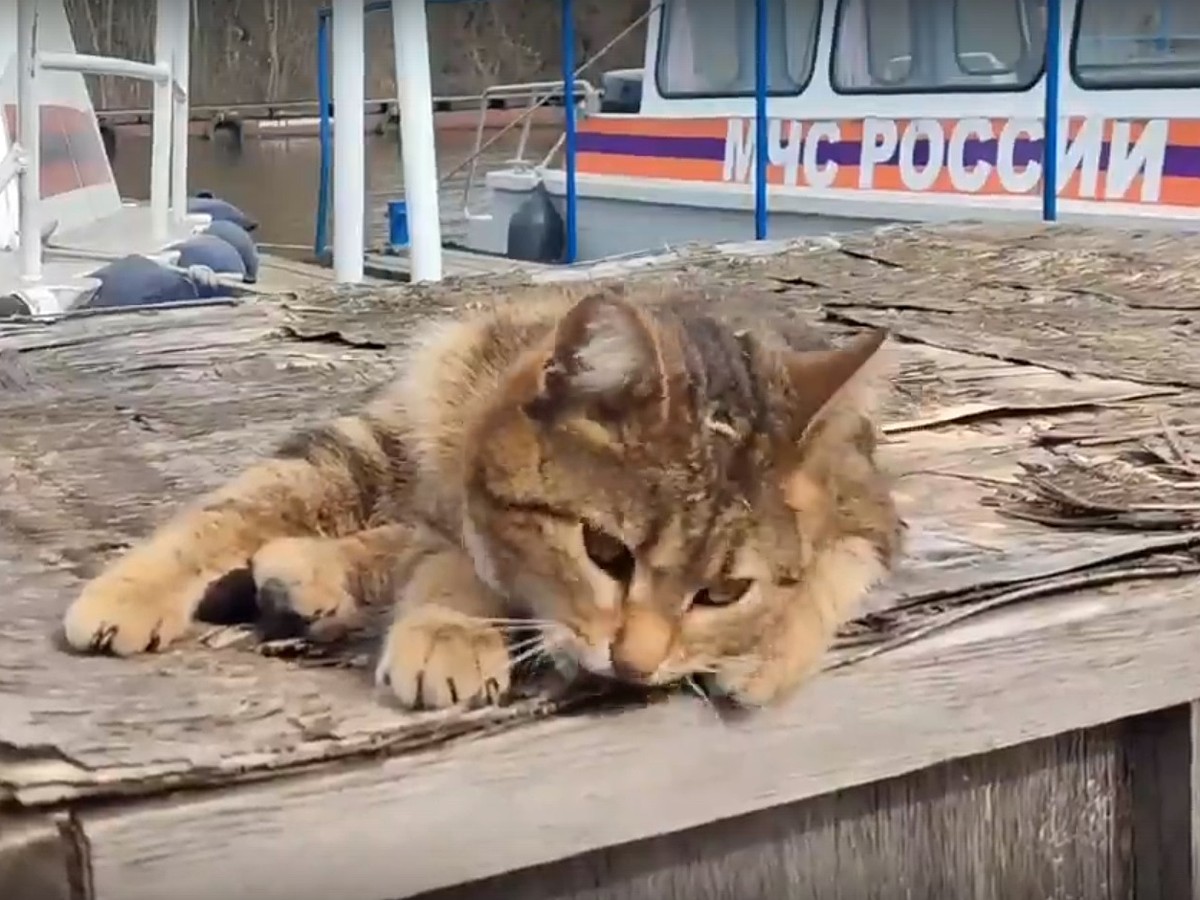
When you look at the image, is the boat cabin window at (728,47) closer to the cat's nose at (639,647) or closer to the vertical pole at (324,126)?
the vertical pole at (324,126)

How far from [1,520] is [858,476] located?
535mm

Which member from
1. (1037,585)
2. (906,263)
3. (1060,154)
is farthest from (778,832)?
(1060,154)

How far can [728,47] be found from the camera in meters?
5.65

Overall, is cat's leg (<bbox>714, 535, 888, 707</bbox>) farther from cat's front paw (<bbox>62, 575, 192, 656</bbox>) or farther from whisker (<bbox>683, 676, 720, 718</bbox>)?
cat's front paw (<bbox>62, 575, 192, 656</bbox>)

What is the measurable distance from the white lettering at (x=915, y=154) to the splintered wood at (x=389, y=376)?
8.21ft

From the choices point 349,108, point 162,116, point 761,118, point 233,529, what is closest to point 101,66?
point 162,116

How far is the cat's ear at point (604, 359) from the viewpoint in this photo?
83 centimetres

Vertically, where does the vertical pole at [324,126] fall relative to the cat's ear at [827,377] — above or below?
above

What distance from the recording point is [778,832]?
876 millimetres

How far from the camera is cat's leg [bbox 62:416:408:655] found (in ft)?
2.59

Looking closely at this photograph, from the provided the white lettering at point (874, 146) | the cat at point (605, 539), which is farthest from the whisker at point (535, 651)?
the white lettering at point (874, 146)

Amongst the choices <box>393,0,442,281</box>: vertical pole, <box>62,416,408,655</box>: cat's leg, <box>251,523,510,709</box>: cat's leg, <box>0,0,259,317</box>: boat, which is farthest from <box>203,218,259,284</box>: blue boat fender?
<box>251,523,510,709</box>: cat's leg

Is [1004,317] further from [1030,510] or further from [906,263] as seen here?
[1030,510]

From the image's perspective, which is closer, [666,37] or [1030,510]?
[1030,510]
